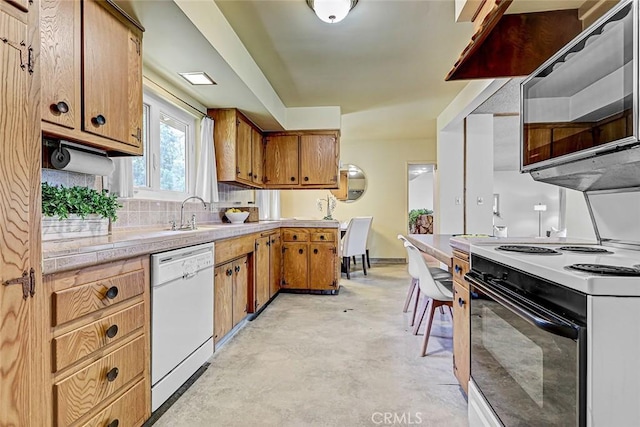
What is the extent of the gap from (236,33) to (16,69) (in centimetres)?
207

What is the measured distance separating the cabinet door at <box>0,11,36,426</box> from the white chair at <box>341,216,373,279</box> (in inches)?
174

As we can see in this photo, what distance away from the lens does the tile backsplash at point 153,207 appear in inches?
71.7

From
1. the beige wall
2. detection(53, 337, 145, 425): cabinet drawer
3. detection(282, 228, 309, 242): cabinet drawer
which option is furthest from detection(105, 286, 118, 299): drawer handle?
the beige wall

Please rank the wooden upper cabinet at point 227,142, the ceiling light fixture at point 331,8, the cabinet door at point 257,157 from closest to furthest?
the ceiling light fixture at point 331,8 < the wooden upper cabinet at point 227,142 < the cabinet door at point 257,157

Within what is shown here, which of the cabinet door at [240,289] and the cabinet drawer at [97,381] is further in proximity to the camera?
the cabinet door at [240,289]

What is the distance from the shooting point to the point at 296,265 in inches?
171

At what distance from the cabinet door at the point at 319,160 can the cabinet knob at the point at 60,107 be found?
3.33 m

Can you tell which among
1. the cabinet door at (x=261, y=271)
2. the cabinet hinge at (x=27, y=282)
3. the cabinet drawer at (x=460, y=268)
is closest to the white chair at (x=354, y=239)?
the cabinet door at (x=261, y=271)

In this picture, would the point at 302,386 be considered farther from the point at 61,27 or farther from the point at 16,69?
the point at 61,27

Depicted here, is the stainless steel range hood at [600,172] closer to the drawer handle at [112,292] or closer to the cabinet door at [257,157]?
the drawer handle at [112,292]

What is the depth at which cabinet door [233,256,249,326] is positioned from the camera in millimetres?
2821

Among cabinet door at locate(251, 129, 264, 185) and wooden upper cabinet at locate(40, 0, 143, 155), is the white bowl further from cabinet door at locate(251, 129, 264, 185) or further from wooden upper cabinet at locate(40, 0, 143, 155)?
wooden upper cabinet at locate(40, 0, 143, 155)

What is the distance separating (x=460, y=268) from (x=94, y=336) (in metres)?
1.68

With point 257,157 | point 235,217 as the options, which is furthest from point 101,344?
point 257,157
